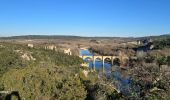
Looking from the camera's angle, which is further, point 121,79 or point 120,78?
point 120,78

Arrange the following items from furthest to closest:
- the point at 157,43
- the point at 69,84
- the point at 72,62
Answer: the point at 157,43
the point at 72,62
the point at 69,84

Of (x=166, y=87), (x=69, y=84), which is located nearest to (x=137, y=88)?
(x=166, y=87)

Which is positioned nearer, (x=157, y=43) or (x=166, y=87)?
(x=166, y=87)

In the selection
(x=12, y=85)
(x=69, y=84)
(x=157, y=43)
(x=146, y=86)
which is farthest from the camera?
(x=157, y=43)

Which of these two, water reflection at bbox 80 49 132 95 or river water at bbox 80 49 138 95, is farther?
water reflection at bbox 80 49 132 95

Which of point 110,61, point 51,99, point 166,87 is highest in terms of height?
point 166,87

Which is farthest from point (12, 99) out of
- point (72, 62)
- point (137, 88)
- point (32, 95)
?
Result: point (72, 62)

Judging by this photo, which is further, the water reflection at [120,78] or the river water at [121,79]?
the water reflection at [120,78]

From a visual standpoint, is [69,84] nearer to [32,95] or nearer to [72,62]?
[32,95]

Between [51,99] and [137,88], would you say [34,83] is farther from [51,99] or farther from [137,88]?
[137,88]

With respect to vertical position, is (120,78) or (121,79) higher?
(121,79)

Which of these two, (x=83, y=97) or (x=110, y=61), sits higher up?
(x=83, y=97)
